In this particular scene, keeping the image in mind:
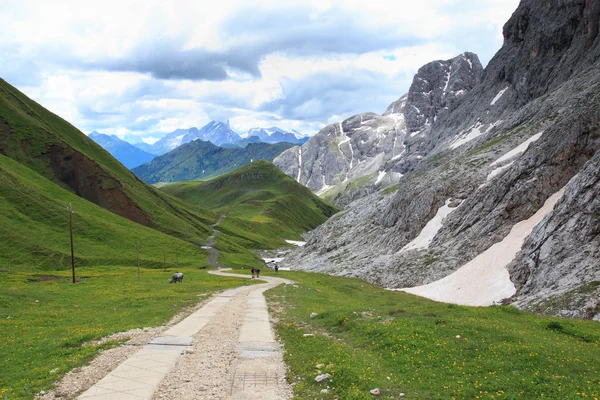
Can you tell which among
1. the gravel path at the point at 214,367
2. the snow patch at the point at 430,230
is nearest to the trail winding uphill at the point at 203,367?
the gravel path at the point at 214,367

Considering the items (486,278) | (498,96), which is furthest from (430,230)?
(498,96)

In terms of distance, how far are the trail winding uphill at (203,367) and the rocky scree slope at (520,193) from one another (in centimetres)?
2772

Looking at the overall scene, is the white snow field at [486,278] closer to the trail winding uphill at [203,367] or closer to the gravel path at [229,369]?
the trail winding uphill at [203,367]

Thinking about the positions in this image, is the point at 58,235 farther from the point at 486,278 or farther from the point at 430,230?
the point at 486,278

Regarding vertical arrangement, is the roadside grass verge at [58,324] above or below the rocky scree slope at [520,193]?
below

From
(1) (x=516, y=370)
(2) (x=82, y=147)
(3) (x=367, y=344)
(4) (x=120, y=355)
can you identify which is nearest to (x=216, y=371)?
(4) (x=120, y=355)

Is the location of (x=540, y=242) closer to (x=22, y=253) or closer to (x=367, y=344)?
(x=367, y=344)

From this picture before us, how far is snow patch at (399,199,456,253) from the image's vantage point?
3332 inches

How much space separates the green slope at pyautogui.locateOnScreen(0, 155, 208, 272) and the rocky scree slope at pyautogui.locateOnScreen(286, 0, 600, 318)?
50855 millimetres

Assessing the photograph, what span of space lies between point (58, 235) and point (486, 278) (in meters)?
104

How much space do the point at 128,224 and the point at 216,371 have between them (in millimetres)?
133323

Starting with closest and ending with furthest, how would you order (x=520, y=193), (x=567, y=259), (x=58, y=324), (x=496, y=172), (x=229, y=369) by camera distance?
1. (x=229, y=369)
2. (x=58, y=324)
3. (x=567, y=259)
4. (x=520, y=193)
5. (x=496, y=172)

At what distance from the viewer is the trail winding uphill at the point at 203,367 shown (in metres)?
14.9

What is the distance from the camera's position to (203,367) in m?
17.8
